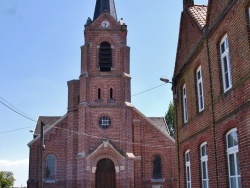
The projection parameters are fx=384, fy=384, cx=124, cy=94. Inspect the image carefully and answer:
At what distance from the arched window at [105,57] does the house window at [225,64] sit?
23467 millimetres

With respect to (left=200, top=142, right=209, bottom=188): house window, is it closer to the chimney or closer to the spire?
the chimney

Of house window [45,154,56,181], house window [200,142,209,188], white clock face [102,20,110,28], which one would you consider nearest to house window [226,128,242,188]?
house window [200,142,209,188]

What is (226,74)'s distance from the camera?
11180 mm

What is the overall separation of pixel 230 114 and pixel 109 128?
2277 cm

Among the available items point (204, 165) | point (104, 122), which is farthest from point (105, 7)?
point (204, 165)

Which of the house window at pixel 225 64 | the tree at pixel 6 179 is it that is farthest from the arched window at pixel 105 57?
the tree at pixel 6 179

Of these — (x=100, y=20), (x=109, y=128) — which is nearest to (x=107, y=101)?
(x=109, y=128)

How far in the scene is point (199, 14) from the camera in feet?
51.1

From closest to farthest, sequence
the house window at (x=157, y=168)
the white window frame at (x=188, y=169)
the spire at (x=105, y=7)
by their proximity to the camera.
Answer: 1. the white window frame at (x=188, y=169)
2. the house window at (x=157, y=168)
3. the spire at (x=105, y=7)

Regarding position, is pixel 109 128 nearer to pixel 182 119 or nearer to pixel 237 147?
pixel 182 119

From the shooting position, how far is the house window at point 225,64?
10.9 m

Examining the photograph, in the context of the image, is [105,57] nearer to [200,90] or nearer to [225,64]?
[200,90]

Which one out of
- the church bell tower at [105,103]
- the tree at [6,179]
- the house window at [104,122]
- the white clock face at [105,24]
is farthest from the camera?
the tree at [6,179]

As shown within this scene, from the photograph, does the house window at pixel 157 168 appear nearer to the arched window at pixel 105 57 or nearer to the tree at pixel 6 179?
the arched window at pixel 105 57
